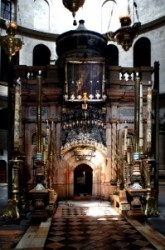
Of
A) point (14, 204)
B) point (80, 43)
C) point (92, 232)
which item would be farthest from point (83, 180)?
point (92, 232)

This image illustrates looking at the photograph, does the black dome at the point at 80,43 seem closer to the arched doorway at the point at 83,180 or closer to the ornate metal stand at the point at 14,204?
the arched doorway at the point at 83,180

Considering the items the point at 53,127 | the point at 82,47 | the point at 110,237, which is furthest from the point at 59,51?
the point at 110,237

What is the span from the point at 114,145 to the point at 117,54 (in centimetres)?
1030

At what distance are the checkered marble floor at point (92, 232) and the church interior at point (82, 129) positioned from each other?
0.09 feet

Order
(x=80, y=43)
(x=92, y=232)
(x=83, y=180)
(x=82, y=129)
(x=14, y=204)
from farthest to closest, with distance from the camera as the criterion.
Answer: (x=83, y=180), (x=80, y=43), (x=82, y=129), (x=14, y=204), (x=92, y=232)

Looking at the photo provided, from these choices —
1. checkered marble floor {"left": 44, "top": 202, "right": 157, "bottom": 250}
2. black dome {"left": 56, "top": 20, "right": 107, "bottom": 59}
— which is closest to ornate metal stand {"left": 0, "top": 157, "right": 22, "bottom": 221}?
checkered marble floor {"left": 44, "top": 202, "right": 157, "bottom": 250}

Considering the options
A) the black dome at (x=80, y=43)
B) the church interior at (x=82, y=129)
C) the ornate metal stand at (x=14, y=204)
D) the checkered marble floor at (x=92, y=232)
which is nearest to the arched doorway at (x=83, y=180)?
the church interior at (x=82, y=129)

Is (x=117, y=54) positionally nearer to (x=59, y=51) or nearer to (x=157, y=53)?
(x=157, y=53)

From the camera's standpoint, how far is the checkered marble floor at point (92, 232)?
752 cm

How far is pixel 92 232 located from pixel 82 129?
714 cm

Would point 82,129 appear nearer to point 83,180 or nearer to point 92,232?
point 83,180

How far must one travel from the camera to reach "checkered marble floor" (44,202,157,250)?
7516 mm

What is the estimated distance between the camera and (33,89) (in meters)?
15.5

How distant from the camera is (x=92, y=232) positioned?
888cm
